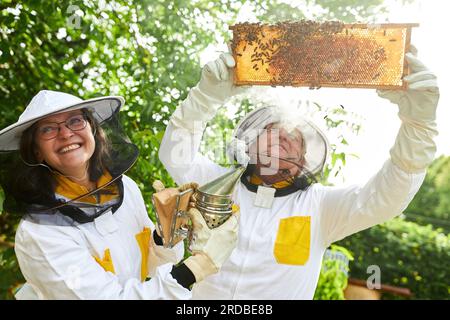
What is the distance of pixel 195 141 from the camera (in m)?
2.74

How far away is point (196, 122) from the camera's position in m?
2.70

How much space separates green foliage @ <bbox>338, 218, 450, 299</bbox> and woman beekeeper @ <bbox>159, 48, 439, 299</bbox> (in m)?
5.46

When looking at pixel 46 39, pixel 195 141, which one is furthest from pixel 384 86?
pixel 46 39

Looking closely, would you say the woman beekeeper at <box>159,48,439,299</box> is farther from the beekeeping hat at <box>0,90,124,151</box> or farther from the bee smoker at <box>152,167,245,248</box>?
the beekeeping hat at <box>0,90,124,151</box>

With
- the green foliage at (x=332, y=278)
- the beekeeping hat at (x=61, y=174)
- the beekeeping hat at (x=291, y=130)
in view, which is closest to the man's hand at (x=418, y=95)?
the beekeeping hat at (x=291, y=130)

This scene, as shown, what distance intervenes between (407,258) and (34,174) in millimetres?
6993

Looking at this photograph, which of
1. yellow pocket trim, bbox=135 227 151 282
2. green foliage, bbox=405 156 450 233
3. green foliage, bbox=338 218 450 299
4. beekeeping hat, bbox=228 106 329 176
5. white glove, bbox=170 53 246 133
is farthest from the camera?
green foliage, bbox=405 156 450 233

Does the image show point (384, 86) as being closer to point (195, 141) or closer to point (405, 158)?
point (405, 158)

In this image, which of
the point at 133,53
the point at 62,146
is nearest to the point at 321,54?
the point at 62,146

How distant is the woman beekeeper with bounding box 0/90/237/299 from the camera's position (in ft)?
6.92

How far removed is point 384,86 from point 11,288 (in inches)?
169

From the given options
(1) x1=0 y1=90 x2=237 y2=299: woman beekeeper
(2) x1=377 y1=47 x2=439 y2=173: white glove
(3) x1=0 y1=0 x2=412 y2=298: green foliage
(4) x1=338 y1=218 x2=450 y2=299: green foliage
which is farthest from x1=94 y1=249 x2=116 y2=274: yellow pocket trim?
(4) x1=338 y1=218 x2=450 y2=299: green foliage

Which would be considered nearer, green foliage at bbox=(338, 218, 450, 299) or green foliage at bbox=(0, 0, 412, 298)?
green foliage at bbox=(0, 0, 412, 298)
